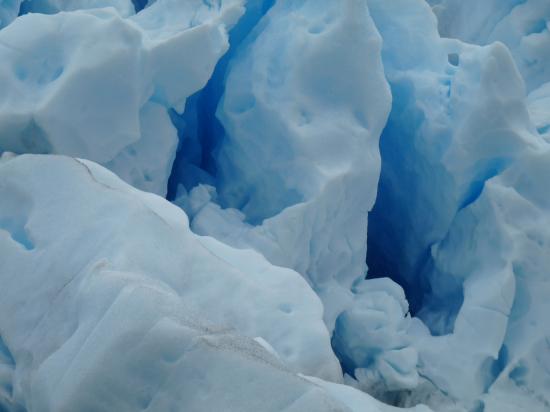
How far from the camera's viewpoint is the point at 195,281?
1432 mm

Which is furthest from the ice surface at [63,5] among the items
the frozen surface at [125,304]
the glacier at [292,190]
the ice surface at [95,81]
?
the frozen surface at [125,304]

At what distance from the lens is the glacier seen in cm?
141

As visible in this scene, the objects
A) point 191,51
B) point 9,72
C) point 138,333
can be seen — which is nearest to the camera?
point 138,333

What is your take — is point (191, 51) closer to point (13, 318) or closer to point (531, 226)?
point (13, 318)

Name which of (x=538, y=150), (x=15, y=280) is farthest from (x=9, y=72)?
(x=538, y=150)

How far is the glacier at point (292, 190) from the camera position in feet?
4.64

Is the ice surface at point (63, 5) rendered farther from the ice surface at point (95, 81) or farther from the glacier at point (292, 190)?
the ice surface at point (95, 81)

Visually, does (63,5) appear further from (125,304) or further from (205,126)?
(125,304)

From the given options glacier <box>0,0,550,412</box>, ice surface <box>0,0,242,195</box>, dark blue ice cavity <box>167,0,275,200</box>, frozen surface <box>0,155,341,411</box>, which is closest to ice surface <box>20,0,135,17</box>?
glacier <box>0,0,550,412</box>

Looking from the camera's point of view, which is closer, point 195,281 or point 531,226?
point 195,281

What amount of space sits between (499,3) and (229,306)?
1.93 metres

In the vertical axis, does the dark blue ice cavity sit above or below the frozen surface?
below

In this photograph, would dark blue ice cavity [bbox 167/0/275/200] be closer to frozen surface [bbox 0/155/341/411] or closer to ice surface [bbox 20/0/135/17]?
ice surface [bbox 20/0/135/17]

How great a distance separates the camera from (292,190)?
2021 mm
